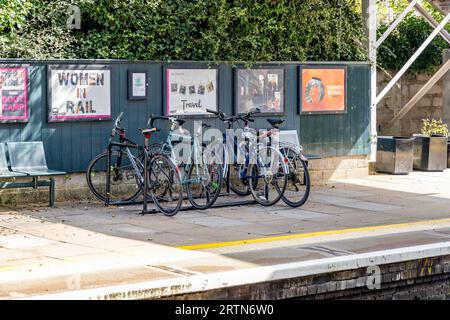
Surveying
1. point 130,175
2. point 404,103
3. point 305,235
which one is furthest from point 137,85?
point 404,103

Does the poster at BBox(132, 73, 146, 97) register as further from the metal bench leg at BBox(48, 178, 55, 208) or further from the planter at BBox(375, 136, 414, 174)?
the planter at BBox(375, 136, 414, 174)

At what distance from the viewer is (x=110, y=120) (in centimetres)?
1354

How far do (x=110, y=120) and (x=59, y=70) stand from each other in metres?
1.01

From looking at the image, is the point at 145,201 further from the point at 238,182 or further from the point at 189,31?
the point at 189,31

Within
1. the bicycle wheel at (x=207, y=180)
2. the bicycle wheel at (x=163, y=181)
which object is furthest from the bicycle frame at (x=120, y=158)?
the bicycle wheel at (x=207, y=180)

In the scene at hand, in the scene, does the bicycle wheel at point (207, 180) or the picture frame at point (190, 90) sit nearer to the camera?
the bicycle wheel at point (207, 180)

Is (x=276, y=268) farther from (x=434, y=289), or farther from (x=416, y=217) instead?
(x=416, y=217)

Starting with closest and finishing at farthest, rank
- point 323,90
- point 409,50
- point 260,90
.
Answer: point 260,90, point 323,90, point 409,50

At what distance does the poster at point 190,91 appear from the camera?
1412 cm

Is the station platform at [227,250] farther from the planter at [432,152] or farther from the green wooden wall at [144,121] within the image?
the planter at [432,152]

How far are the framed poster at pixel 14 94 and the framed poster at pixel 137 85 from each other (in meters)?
1.54

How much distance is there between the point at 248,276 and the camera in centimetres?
776

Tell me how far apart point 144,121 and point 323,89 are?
347 cm
